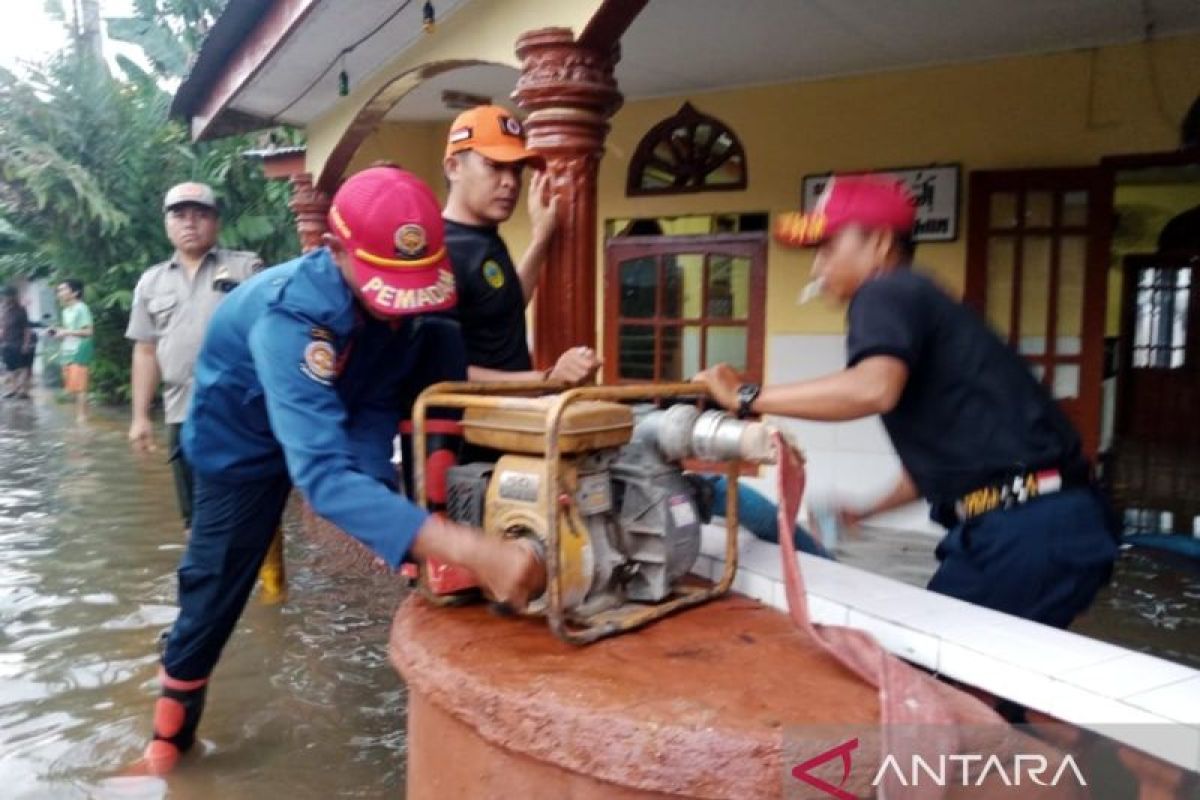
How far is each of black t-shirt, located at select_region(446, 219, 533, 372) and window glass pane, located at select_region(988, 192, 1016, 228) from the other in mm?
3877

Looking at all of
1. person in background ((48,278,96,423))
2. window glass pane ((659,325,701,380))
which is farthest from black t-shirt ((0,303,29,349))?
window glass pane ((659,325,701,380))

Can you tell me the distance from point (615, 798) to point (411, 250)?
1273 millimetres

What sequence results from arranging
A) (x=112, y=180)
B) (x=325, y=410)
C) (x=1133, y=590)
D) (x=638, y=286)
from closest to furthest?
1. (x=325, y=410)
2. (x=1133, y=590)
3. (x=638, y=286)
4. (x=112, y=180)

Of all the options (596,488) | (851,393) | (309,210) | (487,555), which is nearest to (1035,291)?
(851,393)

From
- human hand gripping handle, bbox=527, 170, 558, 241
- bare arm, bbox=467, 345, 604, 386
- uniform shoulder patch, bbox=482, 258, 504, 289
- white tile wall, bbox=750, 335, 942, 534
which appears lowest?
white tile wall, bbox=750, 335, 942, 534

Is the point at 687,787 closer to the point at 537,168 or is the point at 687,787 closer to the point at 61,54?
the point at 537,168

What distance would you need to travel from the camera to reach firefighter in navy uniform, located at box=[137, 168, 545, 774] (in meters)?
2.09

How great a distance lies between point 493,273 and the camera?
3.04 meters

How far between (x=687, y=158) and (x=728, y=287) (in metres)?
1.02

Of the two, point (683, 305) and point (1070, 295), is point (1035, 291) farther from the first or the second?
point (683, 305)

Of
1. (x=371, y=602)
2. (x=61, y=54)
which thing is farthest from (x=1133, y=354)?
(x=61, y=54)

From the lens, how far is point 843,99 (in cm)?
631

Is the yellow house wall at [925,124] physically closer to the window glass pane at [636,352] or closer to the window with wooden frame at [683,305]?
the window with wooden frame at [683,305]

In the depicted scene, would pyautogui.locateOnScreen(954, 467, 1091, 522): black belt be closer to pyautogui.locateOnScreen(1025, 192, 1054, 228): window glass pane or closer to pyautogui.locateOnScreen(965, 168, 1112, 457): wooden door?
pyautogui.locateOnScreen(965, 168, 1112, 457): wooden door
